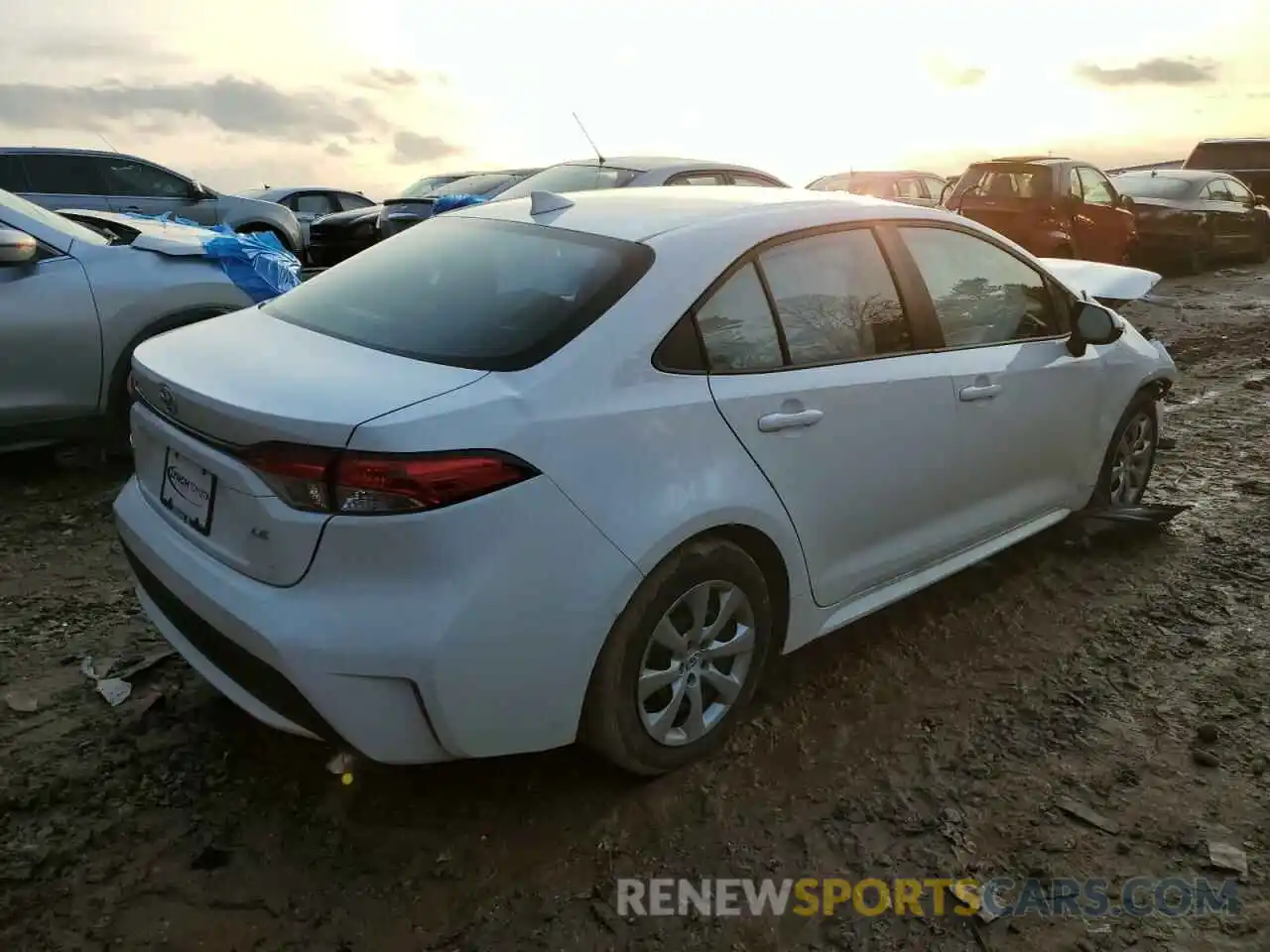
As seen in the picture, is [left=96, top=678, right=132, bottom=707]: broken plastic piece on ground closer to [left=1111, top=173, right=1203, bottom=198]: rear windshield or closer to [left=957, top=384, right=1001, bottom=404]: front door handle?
[left=957, top=384, right=1001, bottom=404]: front door handle

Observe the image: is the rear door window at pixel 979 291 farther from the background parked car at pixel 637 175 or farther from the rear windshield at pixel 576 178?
the rear windshield at pixel 576 178

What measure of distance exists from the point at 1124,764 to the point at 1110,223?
10.9m

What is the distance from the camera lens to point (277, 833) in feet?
8.54

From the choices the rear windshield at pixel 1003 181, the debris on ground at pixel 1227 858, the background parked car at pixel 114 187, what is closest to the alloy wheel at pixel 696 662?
the debris on ground at pixel 1227 858

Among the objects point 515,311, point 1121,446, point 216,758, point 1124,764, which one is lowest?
point 216,758

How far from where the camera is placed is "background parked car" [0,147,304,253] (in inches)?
402

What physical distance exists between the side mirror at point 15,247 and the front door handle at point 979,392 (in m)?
4.10

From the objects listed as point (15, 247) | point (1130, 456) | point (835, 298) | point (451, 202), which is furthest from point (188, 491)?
point (451, 202)

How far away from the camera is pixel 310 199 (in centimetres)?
1628

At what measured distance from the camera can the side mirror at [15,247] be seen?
4.59 metres

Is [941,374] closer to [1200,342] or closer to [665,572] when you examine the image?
[665,572]

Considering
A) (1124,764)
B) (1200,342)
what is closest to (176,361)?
(1124,764)

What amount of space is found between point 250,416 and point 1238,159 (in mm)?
20972

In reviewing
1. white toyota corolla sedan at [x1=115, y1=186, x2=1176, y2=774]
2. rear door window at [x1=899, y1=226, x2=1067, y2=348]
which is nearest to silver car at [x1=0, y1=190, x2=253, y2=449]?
white toyota corolla sedan at [x1=115, y1=186, x2=1176, y2=774]
